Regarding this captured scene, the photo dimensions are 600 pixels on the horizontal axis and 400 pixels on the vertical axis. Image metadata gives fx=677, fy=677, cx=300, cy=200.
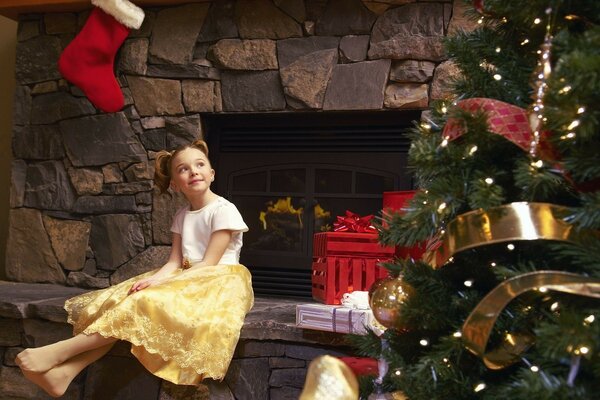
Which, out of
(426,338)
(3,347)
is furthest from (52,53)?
(426,338)

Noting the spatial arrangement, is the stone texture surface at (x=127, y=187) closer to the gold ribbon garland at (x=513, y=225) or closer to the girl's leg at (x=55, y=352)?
the girl's leg at (x=55, y=352)

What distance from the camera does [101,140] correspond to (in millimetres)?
2895

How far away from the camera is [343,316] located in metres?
1.94

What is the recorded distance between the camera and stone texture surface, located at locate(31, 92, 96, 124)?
2.94 m

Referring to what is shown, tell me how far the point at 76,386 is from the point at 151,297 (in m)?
0.59

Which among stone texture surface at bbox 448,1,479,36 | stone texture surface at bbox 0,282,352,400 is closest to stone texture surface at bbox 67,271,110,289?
stone texture surface at bbox 0,282,352,400

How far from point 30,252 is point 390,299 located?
7.14 ft

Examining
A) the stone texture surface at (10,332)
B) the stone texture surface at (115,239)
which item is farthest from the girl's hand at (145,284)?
the stone texture surface at (115,239)

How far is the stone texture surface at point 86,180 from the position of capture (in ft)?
9.54

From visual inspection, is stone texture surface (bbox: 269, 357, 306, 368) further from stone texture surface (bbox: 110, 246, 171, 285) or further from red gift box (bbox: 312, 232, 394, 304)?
stone texture surface (bbox: 110, 246, 171, 285)

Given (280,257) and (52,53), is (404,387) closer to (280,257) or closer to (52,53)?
(280,257)

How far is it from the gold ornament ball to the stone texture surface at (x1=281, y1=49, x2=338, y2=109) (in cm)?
146

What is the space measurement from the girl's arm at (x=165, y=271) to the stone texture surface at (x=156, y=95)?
2.31 ft

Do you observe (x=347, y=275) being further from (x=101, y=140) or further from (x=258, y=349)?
(x=101, y=140)
